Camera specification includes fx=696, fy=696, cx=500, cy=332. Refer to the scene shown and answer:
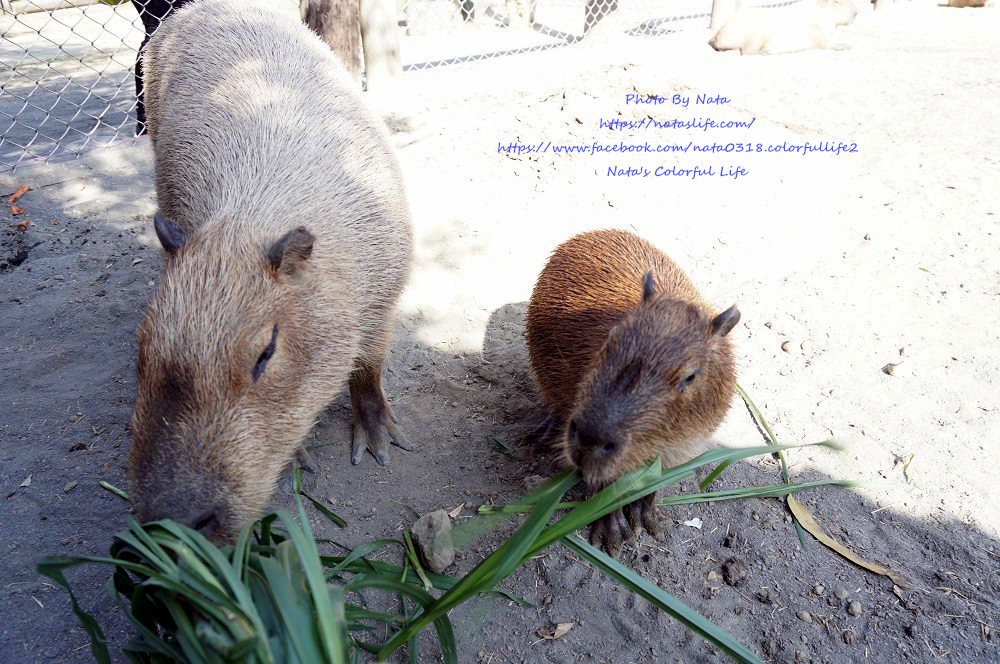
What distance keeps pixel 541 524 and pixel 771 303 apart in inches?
102

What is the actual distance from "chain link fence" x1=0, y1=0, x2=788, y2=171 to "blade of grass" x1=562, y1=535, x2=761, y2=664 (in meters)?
5.32

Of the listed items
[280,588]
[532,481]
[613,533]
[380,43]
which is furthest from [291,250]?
[380,43]

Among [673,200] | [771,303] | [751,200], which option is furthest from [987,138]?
[771,303]

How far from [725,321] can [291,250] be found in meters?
1.50

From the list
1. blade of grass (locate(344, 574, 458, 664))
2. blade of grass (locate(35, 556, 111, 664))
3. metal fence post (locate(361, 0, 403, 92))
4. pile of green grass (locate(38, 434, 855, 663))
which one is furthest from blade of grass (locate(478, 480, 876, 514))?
metal fence post (locate(361, 0, 403, 92))

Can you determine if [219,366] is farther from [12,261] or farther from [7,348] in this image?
[12,261]

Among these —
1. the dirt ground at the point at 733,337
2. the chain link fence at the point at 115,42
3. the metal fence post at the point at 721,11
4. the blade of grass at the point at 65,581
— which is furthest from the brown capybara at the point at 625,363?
the metal fence post at the point at 721,11

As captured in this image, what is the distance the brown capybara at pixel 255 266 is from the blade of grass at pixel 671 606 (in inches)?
39.4

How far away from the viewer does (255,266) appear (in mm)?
2271

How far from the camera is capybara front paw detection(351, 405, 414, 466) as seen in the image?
3.20 m

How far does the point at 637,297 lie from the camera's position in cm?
291

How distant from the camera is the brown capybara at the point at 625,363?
2.23m

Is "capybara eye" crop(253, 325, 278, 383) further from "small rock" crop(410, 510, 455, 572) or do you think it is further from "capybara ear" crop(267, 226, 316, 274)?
"small rock" crop(410, 510, 455, 572)

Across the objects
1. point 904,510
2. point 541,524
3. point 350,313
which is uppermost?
point 350,313
